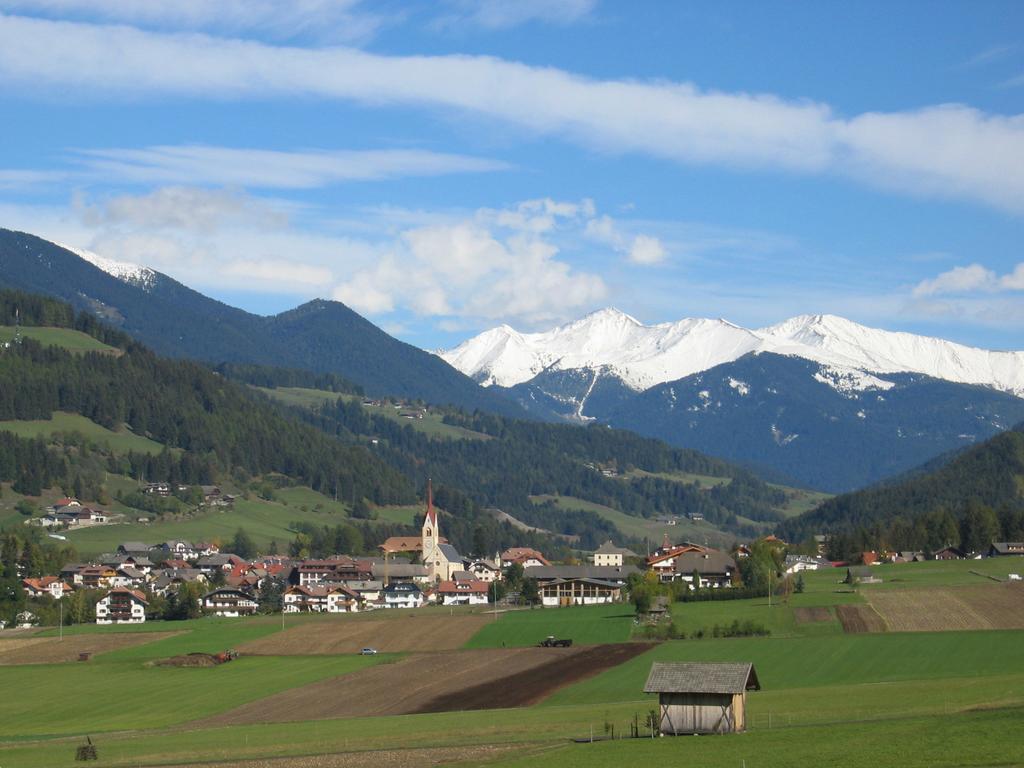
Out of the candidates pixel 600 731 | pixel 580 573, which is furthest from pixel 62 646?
pixel 600 731

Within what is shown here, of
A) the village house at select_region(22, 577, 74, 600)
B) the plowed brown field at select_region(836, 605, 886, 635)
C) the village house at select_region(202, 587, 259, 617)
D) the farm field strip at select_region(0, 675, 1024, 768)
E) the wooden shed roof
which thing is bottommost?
the farm field strip at select_region(0, 675, 1024, 768)

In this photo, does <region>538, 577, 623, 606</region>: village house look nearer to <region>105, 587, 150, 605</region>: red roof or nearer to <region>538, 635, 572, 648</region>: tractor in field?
<region>105, 587, 150, 605</region>: red roof

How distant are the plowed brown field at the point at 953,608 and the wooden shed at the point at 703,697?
50713 mm

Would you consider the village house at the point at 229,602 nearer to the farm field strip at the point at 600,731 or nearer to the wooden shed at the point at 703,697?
the farm field strip at the point at 600,731

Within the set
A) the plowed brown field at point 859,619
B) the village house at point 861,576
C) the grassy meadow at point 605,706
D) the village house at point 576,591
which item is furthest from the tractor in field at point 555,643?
the village house at point 576,591

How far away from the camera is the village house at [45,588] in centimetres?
19038

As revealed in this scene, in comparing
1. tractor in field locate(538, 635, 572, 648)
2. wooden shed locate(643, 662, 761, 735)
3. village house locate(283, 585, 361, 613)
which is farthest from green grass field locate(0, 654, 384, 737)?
village house locate(283, 585, 361, 613)

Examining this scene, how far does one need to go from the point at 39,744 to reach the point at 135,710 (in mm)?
15679

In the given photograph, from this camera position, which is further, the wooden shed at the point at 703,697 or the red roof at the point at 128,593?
the red roof at the point at 128,593

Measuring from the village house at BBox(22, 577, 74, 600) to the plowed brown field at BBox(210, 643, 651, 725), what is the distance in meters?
85.9

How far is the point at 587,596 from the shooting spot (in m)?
181

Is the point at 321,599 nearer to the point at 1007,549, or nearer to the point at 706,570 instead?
the point at 706,570

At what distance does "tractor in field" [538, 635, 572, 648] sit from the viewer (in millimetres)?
121562

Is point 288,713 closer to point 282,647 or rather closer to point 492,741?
point 492,741
